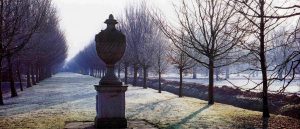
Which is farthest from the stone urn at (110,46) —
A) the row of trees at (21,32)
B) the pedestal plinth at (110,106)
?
the row of trees at (21,32)

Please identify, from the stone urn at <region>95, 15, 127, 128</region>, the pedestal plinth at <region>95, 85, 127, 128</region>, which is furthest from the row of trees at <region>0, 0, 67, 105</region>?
the pedestal plinth at <region>95, 85, 127, 128</region>

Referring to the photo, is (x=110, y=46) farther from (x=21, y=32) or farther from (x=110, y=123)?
(x=21, y=32)

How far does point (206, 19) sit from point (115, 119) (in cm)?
965

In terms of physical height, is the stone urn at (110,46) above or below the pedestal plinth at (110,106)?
above

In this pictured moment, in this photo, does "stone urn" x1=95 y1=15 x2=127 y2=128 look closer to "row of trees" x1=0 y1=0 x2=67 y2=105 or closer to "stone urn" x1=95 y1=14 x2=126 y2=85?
"stone urn" x1=95 y1=14 x2=126 y2=85

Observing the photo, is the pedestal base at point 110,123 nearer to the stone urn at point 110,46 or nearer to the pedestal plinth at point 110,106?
the pedestal plinth at point 110,106

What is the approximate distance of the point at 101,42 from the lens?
10.6 metres

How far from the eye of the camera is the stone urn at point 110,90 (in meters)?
10.6

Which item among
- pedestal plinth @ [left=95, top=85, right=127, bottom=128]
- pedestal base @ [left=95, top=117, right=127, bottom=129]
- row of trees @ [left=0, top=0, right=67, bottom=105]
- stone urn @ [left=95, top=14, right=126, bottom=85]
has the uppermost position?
row of trees @ [left=0, top=0, right=67, bottom=105]

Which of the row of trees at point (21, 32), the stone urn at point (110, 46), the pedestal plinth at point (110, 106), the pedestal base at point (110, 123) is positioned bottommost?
the pedestal base at point (110, 123)

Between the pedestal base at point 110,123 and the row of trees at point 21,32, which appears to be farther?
the row of trees at point 21,32

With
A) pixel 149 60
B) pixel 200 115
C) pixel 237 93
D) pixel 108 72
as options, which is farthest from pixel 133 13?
pixel 108 72

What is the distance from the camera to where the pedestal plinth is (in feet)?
34.8

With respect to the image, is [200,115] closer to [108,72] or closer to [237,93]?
[108,72]
